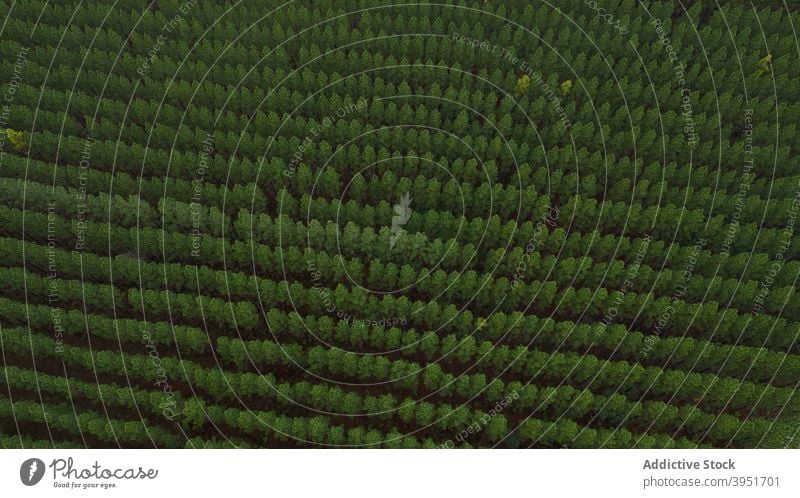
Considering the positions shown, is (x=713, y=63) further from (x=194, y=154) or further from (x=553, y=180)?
(x=194, y=154)

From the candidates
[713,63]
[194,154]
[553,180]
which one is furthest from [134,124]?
[713,63]
